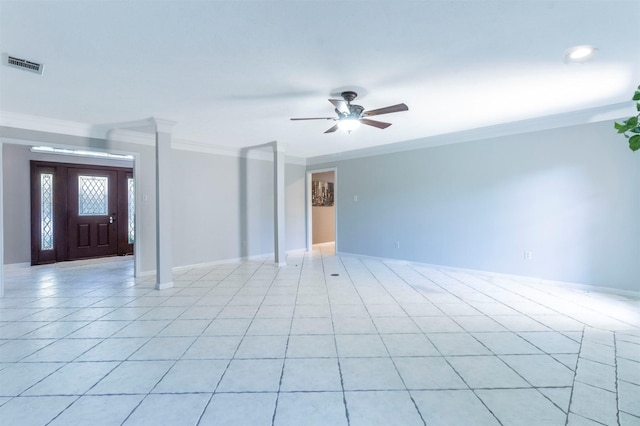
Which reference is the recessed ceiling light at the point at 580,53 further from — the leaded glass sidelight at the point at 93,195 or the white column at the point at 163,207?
the leaded glass sidelight at the point at 93,195

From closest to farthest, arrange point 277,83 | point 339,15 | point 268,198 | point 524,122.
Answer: point 339,15, point 277,83, point 524,122, point 268,198

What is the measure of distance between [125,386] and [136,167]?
12.8 ft

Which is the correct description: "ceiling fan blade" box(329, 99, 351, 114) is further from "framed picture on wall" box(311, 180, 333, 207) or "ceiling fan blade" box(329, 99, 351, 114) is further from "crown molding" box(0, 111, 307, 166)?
"framed picture on wall" box(311, 180, 333, 207)

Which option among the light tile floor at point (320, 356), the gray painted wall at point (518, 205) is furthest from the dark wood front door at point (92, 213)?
the gray painted wall at point (518, 205)

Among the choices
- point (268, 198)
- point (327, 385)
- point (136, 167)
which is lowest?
point (327, 385)

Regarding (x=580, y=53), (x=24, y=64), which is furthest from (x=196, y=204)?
(x=580, y=53)

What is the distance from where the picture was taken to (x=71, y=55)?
236cm

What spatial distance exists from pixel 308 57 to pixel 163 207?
3178 millimetres

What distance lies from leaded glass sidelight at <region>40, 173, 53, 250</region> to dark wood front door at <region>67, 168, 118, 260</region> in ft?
0.97

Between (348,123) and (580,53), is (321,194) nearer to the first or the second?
(348,123)

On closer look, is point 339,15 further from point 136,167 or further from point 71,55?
point 136,167

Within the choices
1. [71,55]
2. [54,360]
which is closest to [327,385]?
[54,360]

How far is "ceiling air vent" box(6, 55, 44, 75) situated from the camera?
241 cm

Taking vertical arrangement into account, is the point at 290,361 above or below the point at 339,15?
below
